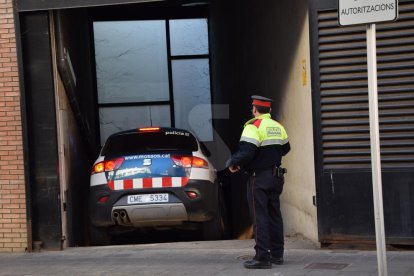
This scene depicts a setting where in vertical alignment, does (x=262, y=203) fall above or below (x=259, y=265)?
above

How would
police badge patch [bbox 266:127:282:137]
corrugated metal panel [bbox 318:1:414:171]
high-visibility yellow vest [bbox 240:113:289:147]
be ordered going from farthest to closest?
1. corrugated metal panel [bbox 318:1:414:171]
2. police badge patch [bbox 266:127:282:137]
3. high-visibility yellow vest [bbox 240:113:289:147]

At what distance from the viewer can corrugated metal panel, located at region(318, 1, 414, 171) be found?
25.1 ft

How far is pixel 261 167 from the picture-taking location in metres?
6.84

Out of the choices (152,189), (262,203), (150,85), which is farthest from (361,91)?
(150,85)

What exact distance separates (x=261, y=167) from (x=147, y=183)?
241 cm

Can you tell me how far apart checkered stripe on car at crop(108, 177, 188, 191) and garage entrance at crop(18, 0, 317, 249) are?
73 cm

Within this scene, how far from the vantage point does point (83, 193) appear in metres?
11.6

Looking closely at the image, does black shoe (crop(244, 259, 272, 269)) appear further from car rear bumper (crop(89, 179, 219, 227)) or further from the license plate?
the license plate

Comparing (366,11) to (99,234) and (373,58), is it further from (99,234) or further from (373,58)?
(99,234)

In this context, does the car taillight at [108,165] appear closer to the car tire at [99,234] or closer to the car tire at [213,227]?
the car tire at [99,234]

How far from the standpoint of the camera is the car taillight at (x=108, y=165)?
354 inches

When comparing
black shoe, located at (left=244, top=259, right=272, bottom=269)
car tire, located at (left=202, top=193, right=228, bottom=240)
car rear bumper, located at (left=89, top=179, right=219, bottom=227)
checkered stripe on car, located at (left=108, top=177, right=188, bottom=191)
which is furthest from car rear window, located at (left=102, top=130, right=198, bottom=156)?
black shoe, located at (left=244, top=259, right=272, bottom=269)

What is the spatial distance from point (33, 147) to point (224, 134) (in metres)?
8.28

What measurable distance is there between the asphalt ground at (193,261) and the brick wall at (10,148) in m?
0.30
